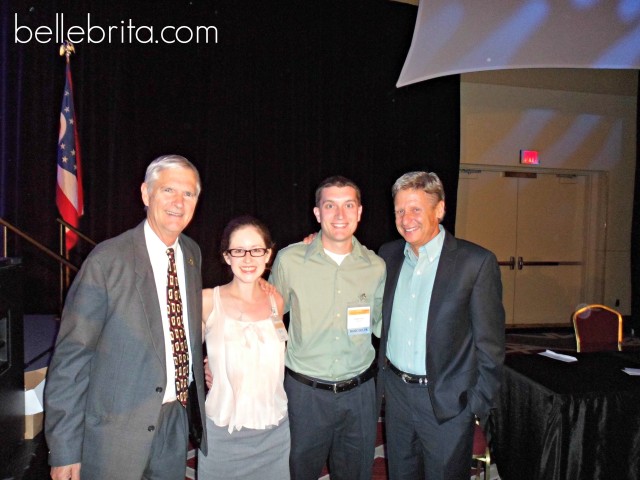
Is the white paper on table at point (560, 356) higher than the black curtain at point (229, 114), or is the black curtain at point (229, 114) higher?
the black curtain at point (229, 114)

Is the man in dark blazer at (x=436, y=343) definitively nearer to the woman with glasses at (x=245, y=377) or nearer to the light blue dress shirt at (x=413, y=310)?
the light blue dress shirt at (x=413, y=310)

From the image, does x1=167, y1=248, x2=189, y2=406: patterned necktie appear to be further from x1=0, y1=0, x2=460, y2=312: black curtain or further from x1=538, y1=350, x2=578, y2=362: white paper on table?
x1=0, y1=0, x2=460, y2=312: black curtain

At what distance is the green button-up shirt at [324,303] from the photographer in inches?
82.9

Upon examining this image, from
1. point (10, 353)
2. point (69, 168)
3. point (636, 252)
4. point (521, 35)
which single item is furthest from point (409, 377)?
point (636, 252)

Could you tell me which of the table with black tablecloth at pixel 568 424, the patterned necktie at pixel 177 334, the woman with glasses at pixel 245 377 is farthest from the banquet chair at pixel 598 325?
the patterned necktie at pixel 177 334

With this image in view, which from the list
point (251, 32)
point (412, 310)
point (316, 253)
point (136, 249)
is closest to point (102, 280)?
point (136, 249)

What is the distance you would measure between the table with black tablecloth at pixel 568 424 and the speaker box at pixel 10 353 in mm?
2942

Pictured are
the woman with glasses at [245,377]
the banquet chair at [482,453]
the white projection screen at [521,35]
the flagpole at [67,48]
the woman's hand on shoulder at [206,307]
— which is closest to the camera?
the woman with glasses at [245,377]

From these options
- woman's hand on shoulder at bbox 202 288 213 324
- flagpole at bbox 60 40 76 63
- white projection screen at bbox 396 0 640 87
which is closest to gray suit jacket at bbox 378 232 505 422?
woman's hand on shoulder at bbox 202 288 213 324

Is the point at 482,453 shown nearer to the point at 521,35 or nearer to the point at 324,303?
the point at 324,303

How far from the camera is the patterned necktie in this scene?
5.57 ft

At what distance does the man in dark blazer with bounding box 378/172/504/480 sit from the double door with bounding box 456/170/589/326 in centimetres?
563

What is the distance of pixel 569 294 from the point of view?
8.14 meters

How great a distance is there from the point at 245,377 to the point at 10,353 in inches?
60.9
